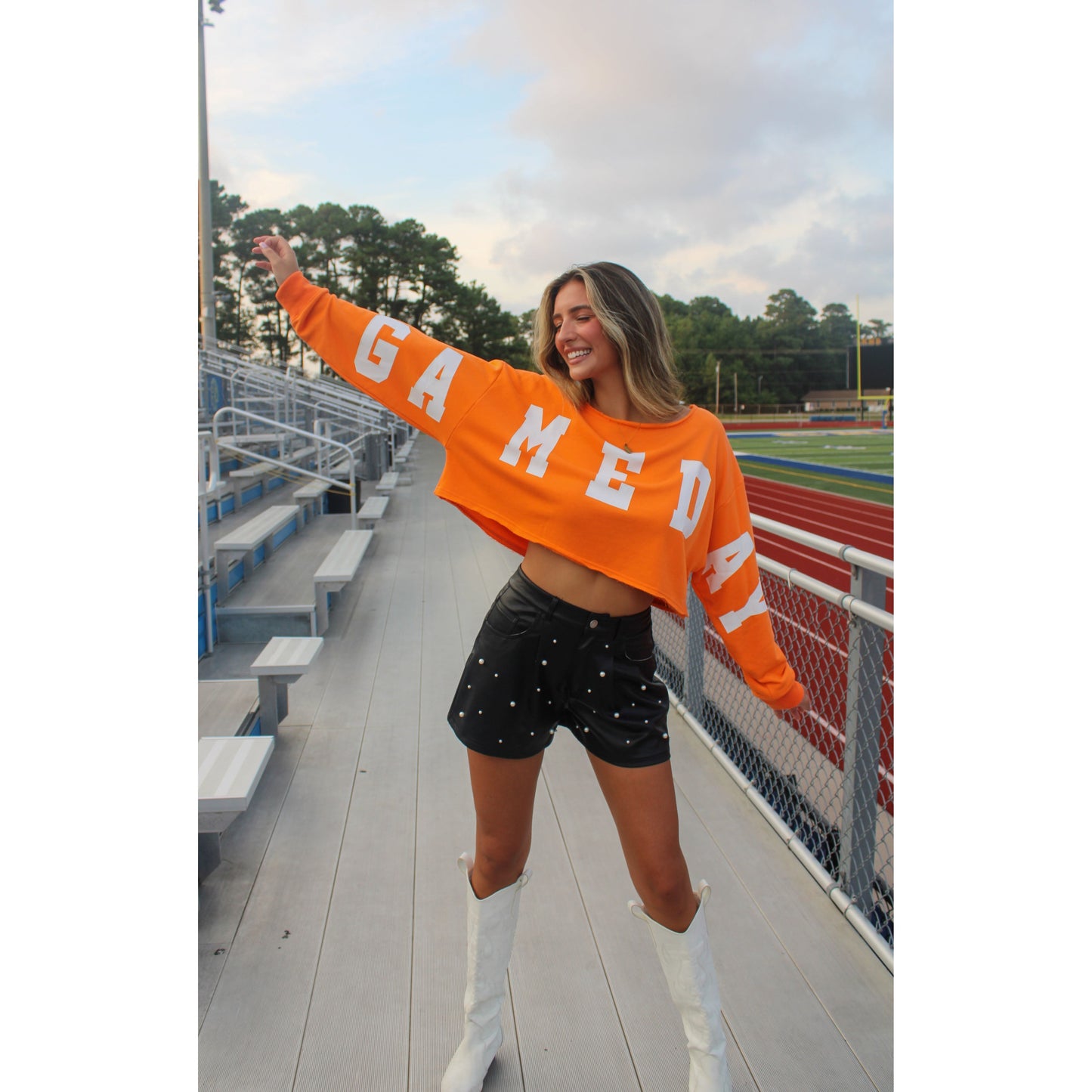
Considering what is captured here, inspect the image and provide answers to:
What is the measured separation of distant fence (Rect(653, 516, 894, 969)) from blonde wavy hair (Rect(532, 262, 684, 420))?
2.24ft

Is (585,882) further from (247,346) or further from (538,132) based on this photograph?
(247,346)

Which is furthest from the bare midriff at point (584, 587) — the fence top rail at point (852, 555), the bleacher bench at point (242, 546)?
the bleacher bench at point (242, 546)

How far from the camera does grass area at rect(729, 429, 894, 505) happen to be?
19594 millimetres

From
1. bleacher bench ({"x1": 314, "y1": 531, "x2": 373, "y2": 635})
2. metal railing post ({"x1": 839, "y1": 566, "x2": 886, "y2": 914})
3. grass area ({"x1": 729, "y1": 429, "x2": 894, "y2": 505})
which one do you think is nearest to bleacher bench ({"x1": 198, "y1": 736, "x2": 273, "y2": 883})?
metal railing post ({"x1": 839, "y1": 566, "x2": 886, "y2": 914})

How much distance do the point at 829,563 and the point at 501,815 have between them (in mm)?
8185

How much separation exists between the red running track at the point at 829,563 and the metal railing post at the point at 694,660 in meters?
0.43

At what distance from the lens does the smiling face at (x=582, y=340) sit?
57.1 inches

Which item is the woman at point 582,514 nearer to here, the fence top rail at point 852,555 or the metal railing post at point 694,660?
the fence top rail at point 852,555

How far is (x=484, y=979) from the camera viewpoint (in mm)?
1640

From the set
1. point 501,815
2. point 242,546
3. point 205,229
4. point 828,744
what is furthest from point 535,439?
point 205,229

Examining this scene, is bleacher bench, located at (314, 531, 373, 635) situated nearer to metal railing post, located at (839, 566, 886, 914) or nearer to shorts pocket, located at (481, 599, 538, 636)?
metal railing post, located at (839, 566, 886, 914)

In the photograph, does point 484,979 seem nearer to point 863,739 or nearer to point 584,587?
point 584,587
